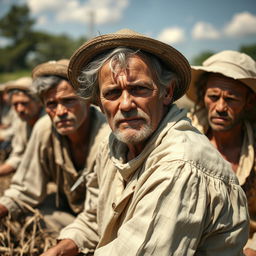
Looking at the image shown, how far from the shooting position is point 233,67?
2.81 metres

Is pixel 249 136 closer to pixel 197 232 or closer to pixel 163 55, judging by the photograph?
pixel 163 55

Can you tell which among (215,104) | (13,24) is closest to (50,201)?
(215,104)

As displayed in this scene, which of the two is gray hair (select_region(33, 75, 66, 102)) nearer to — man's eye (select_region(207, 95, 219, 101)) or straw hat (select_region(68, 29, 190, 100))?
straw hat (select_region(68, 29, 190, 100))

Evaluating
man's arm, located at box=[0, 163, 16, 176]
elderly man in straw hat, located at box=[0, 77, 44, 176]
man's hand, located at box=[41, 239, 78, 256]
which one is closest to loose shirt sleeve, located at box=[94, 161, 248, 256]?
man's hand, located at box=[41, 239, 78, 256]

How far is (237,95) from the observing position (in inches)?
110

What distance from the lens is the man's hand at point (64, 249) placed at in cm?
226

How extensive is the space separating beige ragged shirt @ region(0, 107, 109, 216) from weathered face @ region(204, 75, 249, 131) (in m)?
1.04

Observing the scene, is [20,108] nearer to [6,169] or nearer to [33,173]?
[6,169]

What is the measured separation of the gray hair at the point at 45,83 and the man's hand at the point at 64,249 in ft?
4.71

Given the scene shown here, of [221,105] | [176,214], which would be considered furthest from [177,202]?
[221,105]

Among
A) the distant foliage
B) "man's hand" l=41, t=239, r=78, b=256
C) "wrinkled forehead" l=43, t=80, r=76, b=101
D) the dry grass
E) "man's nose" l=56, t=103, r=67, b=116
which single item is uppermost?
the distant foliage

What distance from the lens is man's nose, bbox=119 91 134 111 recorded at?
5.90ft

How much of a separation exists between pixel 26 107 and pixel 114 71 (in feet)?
10.7

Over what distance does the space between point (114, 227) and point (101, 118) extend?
57.4 inches
